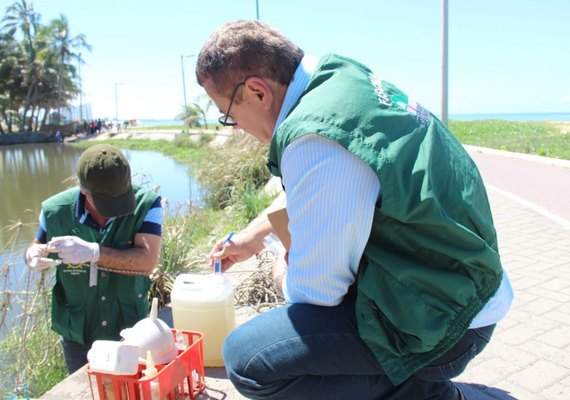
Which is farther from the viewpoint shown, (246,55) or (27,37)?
(27,37)

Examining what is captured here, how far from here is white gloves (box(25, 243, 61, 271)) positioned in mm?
2516

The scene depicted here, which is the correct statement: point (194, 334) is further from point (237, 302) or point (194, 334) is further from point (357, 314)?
point (237, 302)

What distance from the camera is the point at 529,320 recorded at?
332cm

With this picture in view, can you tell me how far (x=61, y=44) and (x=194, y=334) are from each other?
54.3 metres

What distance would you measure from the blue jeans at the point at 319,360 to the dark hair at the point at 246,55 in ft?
2.51

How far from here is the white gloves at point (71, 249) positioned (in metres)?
2.44

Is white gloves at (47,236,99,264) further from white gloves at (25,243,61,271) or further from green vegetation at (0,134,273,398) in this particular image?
green vegetation at (0,134,273,398)

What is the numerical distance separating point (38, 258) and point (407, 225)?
6.23 feet

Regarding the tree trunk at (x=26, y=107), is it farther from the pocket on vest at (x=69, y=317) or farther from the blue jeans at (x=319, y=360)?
the blue jeans at (x=319, y=360)

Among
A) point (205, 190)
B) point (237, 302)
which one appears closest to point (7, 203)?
point (205, 190)

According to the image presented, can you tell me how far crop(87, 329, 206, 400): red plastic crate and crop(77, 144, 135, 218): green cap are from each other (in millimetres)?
748

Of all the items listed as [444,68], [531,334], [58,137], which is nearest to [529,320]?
[531,334]

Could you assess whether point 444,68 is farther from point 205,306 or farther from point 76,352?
point 76,352

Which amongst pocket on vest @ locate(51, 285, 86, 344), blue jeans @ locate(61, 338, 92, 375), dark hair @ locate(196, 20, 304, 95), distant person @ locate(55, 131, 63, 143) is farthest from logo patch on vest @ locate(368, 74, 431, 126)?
distant person @ locate(55, 131, 63, 143)
